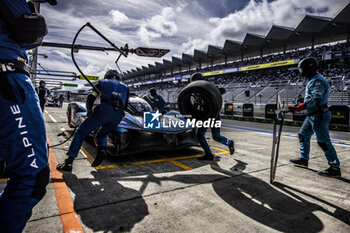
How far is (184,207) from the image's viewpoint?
2.08 metres

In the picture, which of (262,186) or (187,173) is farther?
(187,173)

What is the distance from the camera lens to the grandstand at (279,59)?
20.8 metres

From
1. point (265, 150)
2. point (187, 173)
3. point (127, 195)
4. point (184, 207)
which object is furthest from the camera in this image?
point (265, 150)

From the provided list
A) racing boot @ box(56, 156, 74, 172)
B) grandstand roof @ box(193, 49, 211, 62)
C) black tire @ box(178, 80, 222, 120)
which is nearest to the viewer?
racing boot @ box(56, 156, 74, 172)

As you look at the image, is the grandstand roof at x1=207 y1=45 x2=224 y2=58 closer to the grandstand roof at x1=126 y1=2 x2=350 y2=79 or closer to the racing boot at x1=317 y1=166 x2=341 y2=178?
the grandstand roof at x1=126 y1=2 x2=350 y2=79

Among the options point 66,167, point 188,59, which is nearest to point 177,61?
point 188,59

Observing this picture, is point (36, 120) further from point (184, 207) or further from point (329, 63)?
point (329, 63)

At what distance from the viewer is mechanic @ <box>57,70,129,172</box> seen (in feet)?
9.74

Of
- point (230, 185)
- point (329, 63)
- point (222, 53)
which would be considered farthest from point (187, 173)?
point (222, 53)

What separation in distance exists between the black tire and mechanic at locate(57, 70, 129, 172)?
1.06m

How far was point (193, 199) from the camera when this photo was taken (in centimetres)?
227

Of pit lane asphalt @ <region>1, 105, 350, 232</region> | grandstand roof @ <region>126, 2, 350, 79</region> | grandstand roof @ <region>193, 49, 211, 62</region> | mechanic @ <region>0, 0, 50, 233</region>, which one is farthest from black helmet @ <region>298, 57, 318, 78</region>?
grandstand roof @ <region>193, 49, 211, 62</region>

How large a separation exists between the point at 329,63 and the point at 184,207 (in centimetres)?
3812

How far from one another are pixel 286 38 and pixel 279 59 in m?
4.03
